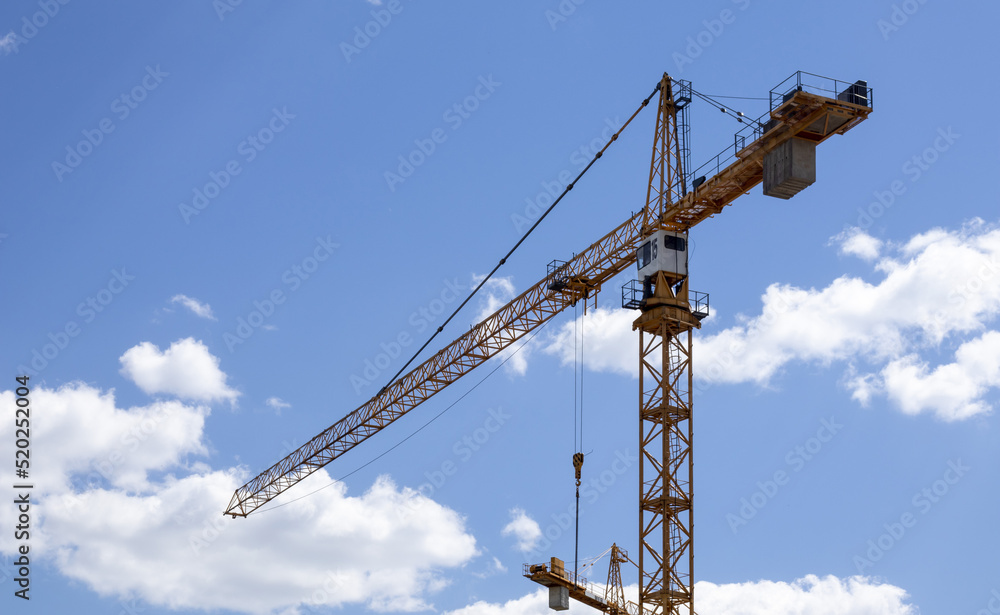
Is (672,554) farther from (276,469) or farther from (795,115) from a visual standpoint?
(276,469)

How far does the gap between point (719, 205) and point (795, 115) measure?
739cm

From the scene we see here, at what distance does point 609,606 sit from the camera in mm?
67750

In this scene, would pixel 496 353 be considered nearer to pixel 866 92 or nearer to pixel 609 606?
pixel 609 606

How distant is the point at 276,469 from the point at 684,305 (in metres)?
47.2

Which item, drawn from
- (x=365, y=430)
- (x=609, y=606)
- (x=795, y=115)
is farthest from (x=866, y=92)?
(x=365, y=430)

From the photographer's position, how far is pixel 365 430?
8925cm

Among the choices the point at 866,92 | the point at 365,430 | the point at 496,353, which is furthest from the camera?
the point at 365,430

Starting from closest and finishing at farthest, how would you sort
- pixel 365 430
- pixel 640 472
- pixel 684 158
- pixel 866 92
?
pixel 866 92 < pixel 640 472 < pixel 684 158 < pixel 365 430

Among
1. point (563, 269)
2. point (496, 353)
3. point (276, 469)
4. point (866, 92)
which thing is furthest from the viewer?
point (276, 469)

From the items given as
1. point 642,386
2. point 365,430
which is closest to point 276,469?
point 365,430

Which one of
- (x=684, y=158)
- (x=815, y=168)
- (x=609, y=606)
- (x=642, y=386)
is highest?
(x=684, y=158)

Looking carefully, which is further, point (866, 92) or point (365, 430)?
point (365, 430)

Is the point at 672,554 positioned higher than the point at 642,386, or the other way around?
the point at 642,386

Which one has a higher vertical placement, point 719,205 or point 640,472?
point 719,205
